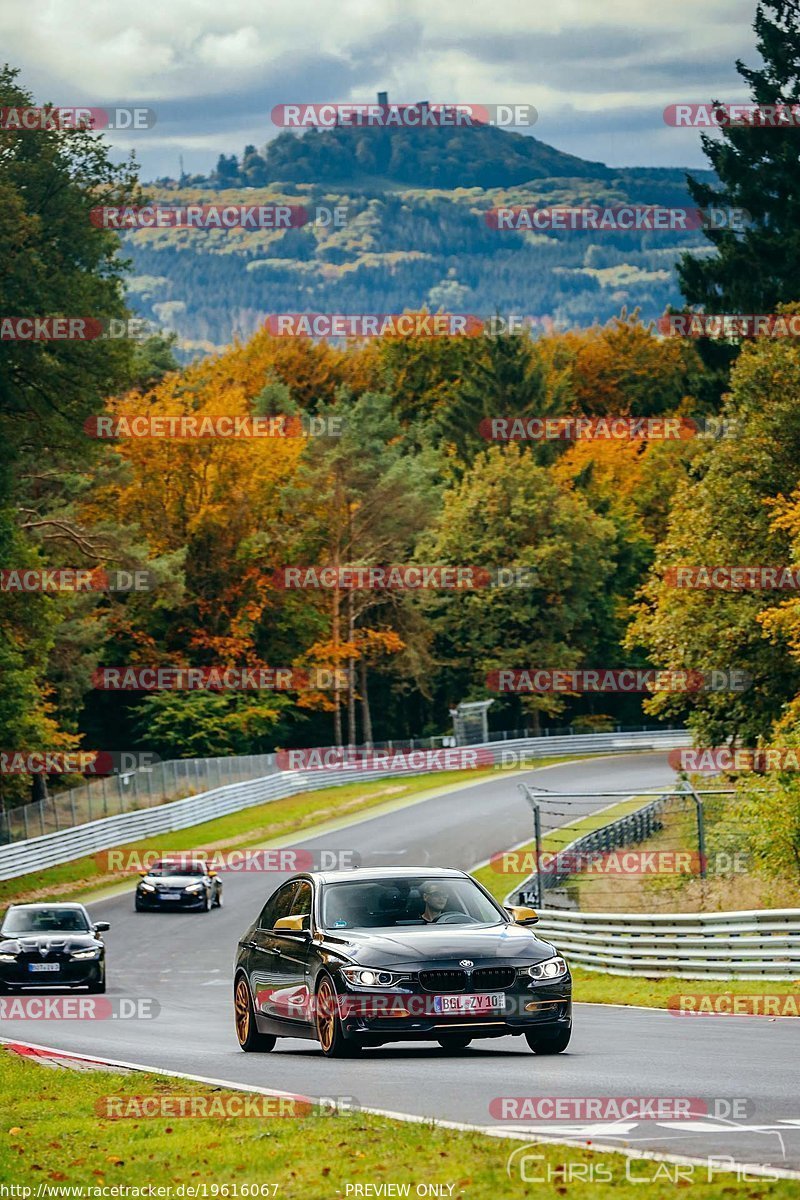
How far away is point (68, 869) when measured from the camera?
5100 cm

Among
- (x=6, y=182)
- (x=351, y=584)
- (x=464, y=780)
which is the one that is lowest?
(x=464, y=780)

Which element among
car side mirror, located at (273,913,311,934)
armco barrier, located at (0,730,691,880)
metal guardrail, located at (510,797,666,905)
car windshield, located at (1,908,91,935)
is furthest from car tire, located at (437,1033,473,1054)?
armco barrier, located at (0,730,691,880)

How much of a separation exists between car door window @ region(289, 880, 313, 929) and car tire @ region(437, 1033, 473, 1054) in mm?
1419

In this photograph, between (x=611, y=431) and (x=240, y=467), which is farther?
(x=611, y=431)

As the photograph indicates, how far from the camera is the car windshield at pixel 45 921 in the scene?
85.8ft

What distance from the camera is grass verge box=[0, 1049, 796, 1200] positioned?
8273 millimetres

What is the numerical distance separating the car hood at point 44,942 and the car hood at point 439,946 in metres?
12.4

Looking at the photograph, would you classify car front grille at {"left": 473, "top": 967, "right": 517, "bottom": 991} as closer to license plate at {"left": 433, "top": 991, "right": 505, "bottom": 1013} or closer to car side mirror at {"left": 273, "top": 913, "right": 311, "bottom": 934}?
license plate at {"left": 433, "top": 991, "right": 505, "bottom": 1013}

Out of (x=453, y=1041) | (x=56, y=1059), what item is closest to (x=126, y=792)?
(x=56, y=1059)

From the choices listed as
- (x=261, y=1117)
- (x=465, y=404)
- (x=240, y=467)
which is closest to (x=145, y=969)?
(x=261, y=1117)

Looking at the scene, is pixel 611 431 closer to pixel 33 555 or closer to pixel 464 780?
pixel 464 780

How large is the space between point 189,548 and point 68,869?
32.4 m

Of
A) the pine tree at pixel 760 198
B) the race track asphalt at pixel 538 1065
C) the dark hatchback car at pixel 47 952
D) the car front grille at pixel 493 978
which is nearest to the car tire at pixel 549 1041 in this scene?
the race track asphalt at pixel 538 1065

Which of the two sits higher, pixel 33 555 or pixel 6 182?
pixel 6 182
